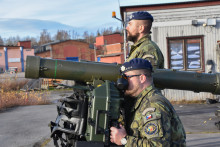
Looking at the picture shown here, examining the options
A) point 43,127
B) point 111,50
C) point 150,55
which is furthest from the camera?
point 111,50

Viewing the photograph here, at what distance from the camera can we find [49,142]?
575cm

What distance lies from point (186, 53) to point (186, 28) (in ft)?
3.36

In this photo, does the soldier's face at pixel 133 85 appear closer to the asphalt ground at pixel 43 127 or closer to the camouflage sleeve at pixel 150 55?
the camouflage sleeve at pixel 150 55

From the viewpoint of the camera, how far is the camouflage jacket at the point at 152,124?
1.91 metres

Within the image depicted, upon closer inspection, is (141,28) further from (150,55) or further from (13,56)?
(13,56)

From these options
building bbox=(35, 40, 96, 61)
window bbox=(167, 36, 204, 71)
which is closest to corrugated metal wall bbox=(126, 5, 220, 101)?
window bbox=(167, 36, 204, 71)

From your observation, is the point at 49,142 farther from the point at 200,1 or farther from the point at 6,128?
the point at 200,1

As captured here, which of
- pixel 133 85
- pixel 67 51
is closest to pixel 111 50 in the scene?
pixel 67 51

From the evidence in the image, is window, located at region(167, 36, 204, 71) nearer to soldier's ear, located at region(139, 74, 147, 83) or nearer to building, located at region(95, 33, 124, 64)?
building, located at region(95, 33, 124, 64)

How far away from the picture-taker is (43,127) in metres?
7.14

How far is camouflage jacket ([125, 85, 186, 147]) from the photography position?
6.28 ft

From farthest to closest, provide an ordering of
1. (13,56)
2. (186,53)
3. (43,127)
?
(13,56) < (186,53) < (43,127)

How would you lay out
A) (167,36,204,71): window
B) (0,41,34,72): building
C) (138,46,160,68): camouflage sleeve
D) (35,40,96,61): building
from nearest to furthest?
1. (138,46,160,68): camouflage sleeve
2. (167,36,204,71): window
3. (35,40,96,61): building
4. (0,41,34,72): building

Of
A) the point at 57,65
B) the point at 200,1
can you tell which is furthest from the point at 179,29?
the point at 57,65
